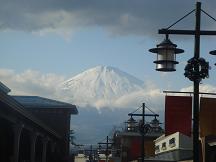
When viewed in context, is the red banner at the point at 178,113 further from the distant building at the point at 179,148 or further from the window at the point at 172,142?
the window at the point at 172,142

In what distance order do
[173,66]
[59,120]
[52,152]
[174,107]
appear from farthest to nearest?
[59,120]
[52,152]
[174,107]
[173,66]

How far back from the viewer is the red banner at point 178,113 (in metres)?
16.1

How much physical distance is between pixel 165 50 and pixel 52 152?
53.9m

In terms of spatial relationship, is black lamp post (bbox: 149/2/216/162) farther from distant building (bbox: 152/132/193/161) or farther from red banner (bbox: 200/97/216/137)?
distant building (bbox: 152/132/193/161)

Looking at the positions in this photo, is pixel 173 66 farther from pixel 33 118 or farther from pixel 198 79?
pixel 33 118

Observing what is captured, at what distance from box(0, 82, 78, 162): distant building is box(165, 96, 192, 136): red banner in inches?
289

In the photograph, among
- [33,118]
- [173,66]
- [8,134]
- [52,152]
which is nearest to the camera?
[173,66]

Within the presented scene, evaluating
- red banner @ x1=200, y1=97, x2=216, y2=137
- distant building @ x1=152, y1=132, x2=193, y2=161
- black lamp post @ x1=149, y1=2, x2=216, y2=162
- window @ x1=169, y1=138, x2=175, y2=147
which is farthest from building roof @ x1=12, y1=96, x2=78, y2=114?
black lamp post @ x1=149, y1=2, x2=216, y2=162

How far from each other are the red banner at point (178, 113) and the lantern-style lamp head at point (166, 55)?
8.00 feet

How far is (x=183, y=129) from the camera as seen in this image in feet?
54.7

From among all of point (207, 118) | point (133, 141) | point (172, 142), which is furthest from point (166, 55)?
point (172, 142)

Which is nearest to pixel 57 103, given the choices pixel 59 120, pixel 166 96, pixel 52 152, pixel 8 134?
pixel 59 120

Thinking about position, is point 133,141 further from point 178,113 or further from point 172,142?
point 178,113

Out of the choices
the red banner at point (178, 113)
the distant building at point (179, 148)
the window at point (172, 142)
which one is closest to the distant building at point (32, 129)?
the red banner at point (178, 113)
